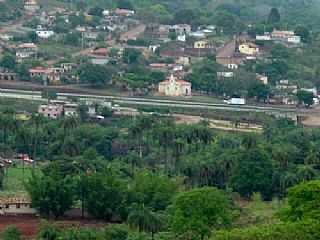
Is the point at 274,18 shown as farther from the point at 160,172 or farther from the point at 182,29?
the point at 160,172

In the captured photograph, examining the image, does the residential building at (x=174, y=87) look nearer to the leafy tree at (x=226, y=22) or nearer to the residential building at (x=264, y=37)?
the residential building at (x=264, y=37)

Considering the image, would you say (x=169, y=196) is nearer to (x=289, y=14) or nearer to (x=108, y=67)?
(x=108, y=67)

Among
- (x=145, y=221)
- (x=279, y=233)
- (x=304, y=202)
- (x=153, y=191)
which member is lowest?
(x=153, y=191)

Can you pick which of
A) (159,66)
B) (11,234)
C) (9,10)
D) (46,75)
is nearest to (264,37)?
(159,66)

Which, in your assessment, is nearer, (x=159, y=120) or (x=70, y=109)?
(x=159, y=120)

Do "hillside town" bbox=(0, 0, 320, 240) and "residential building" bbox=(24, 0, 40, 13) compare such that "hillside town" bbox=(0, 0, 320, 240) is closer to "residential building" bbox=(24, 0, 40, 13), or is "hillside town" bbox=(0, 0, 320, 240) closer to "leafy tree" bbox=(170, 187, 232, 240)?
"leafy tree" bbox=(170, 187, 232, 240)

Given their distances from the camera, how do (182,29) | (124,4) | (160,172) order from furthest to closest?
(124,4) < (182,29) < (160,172)

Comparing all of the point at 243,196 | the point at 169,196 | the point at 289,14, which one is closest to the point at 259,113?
the point at 243,196

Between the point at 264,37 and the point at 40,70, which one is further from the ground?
the point at 264,37
